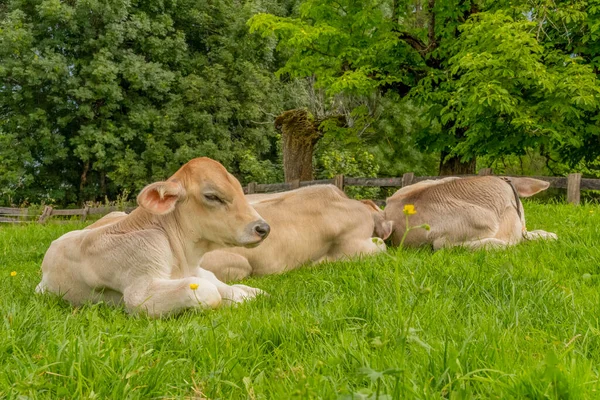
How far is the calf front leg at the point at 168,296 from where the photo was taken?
3.08 metres

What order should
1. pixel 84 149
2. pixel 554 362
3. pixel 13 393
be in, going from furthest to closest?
pixel 84 149
pixel 13 393
pixel 554 362

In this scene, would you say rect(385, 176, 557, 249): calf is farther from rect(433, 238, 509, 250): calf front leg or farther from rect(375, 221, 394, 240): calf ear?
rect(375, 221, 394, 240): calf ear

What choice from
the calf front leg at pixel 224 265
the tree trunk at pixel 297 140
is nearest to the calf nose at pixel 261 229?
the calf front leg at pixel 224 265

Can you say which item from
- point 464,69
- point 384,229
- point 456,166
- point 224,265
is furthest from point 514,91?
point 224,265

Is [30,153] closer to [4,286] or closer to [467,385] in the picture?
[4,286]

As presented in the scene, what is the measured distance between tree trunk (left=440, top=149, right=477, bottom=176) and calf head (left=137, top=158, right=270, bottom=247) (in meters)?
11.5

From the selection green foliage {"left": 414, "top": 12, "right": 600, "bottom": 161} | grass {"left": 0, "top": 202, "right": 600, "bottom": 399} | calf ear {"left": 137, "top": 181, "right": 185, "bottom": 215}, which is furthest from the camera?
green foliage {"left": 414, "top": 12, "right": 600, "bottom": 161}

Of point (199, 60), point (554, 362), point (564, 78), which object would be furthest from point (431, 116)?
point (199, 60)

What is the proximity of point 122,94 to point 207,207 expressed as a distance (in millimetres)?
22117

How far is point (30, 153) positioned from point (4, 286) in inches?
836

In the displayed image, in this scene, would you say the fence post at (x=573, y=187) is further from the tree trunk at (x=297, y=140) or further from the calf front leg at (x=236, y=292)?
the calf front leg at (x=236, y=292)

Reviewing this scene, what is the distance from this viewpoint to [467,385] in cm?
162

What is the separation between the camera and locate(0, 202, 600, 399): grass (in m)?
1.65

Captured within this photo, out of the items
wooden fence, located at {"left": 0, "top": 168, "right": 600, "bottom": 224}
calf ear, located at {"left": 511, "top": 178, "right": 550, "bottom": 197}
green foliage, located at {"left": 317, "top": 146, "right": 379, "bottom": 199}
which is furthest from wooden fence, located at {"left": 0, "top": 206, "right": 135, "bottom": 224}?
calf ear, located at {"left": 511, "top": 178, "right": 550, "bottom": 197}
